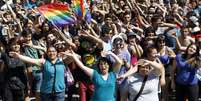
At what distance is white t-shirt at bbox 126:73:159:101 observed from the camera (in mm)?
7965

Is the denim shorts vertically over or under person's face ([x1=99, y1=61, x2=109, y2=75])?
under

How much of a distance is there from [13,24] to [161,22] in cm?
324

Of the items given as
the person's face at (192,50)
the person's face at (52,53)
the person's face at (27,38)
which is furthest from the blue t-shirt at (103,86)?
the person's face at (27,38)

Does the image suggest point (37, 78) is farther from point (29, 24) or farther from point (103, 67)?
point (103, 67)

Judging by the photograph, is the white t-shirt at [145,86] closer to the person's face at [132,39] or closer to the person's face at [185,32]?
the person's face at [132,39]

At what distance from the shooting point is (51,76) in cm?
921

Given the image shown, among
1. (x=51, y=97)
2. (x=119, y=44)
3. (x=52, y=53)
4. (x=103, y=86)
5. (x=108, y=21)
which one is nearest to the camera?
(x=103, y=86)

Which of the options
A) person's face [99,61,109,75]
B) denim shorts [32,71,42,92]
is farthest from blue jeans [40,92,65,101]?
denim shorts [32,71,42,92]

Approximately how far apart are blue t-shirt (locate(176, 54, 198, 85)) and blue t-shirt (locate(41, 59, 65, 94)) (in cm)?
188

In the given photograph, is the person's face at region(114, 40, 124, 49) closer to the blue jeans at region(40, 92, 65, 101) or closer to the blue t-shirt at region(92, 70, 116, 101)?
the blue jeans at region(40, 92, 65, 101)

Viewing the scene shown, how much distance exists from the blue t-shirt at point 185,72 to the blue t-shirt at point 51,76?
1877 millimetres

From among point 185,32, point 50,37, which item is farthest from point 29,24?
point 185,32

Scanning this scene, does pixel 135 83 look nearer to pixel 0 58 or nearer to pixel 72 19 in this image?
pixel 0 58

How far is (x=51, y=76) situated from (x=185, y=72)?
7.16ft
